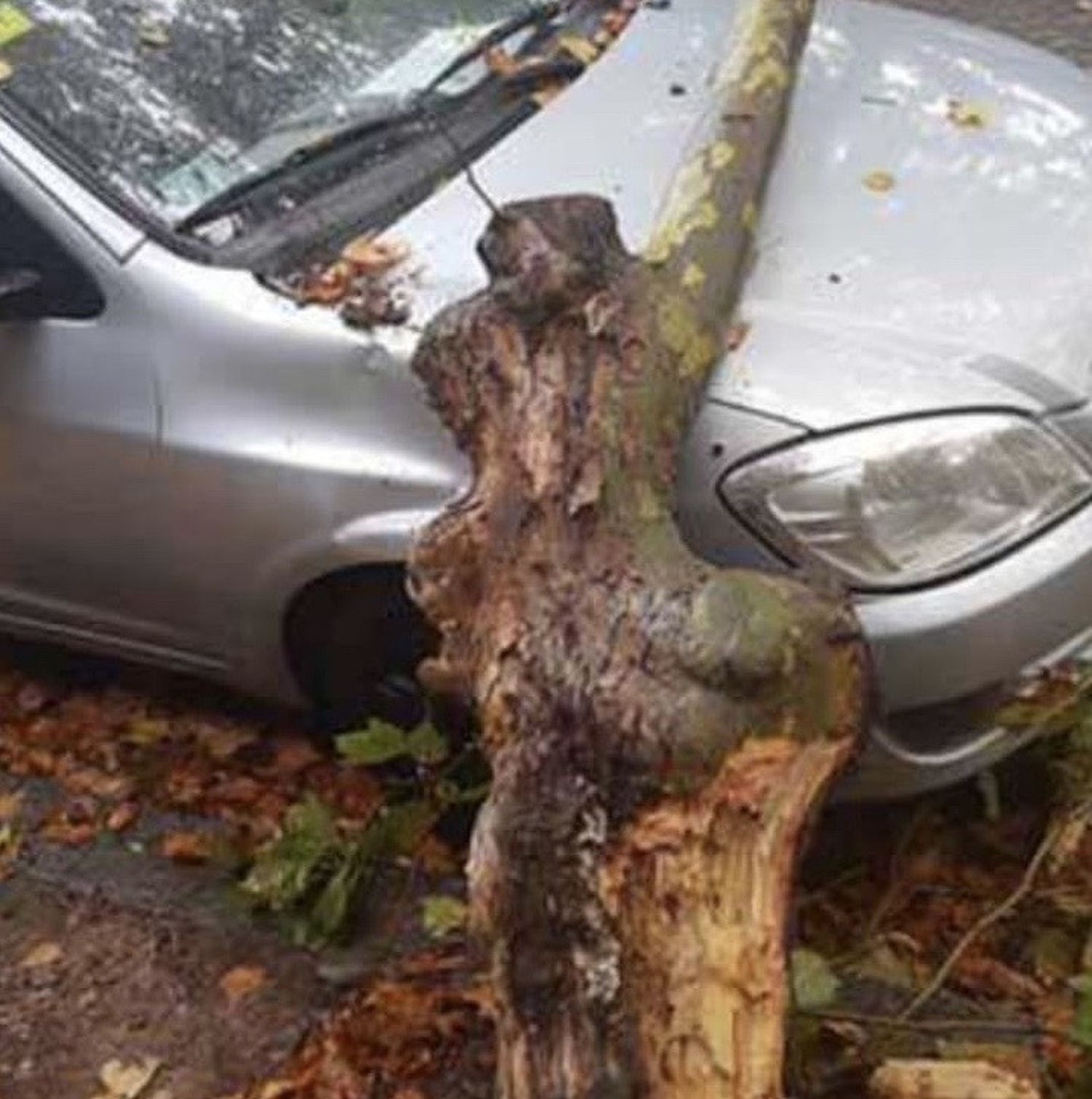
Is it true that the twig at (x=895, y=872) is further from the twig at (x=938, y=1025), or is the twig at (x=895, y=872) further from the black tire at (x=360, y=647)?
the black tire at (x=360, y=647)

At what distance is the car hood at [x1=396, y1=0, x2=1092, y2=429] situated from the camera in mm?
3428

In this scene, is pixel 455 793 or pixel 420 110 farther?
pixel 420 110

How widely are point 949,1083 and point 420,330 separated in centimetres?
153

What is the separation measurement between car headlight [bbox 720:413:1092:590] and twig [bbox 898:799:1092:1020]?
58 centimetres

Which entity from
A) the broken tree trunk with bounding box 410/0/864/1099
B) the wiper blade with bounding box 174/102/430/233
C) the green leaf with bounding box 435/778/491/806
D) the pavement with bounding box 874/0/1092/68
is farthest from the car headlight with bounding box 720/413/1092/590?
the pavement with bounding box 874/0/1092/68

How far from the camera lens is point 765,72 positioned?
13.5ft

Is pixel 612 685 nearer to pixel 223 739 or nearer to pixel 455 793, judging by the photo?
pixel 455 793

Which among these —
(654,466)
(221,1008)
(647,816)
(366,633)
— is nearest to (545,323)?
(654,466)

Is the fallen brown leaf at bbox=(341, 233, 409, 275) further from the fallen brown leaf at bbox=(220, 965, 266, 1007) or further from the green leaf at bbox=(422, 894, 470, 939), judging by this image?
the fallen brown leaf at bbox=(220, 965, 266, 1007)

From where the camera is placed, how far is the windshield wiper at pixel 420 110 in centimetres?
383

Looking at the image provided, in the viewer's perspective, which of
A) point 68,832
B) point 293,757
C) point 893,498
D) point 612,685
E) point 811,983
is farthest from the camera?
point 293,757

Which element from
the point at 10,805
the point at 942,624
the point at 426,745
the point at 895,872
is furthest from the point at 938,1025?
the point at 10,805

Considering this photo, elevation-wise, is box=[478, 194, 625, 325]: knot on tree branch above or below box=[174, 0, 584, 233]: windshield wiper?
above

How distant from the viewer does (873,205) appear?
3801 mm
